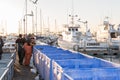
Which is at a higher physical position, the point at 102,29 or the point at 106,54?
the point at 102,29

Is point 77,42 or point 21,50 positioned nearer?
point 21,50

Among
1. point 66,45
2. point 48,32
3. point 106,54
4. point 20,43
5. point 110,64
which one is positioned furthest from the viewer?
point 48,32

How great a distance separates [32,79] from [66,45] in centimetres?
3607

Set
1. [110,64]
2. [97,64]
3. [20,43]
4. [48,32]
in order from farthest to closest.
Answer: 1. [48,32]
2. [20,43]
3. [97,64]
4. [110,64]

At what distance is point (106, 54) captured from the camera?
45.3 meters

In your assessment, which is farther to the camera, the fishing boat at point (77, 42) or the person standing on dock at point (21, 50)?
the fishing boat at point (77, 42)

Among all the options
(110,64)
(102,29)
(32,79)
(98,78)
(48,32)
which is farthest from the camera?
(48,32)

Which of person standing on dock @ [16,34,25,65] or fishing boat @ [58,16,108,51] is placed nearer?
person standing on dock @ [16,34,25,65]

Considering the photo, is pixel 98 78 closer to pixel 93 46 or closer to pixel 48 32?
pixel 93 46

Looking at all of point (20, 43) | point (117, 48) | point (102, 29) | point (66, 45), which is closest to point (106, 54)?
point (117, 48)

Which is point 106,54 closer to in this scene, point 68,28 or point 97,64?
point 68,28

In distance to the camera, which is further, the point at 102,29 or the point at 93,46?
the point at 102,29

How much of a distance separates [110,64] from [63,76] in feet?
8.08

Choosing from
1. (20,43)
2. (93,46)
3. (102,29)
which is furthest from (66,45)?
(20,43)
